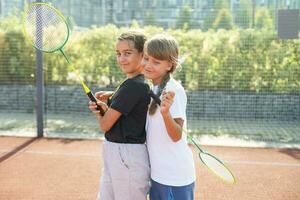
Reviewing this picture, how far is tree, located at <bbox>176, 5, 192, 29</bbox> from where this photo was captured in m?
8.59

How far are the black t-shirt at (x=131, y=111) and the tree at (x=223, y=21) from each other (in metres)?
6.12

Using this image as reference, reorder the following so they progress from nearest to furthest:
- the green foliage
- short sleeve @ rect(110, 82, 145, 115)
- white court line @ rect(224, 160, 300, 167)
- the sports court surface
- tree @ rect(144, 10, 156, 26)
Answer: short sleeve @ rect(110, 82, 145, 115)
the sports court surface
white court line @ rect(224, 160, 300, 167)
the green foliage
tree @ rect(144, 10, 156, 26)

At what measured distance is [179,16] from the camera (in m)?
9.19

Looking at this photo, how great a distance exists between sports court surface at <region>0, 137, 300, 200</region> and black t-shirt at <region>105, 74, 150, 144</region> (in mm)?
1831

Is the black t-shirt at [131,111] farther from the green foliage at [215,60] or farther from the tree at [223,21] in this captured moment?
the tree at [223,21]

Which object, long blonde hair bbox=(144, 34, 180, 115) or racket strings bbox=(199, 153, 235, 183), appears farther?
racket strings bbox=(199, 153, 235, 183)

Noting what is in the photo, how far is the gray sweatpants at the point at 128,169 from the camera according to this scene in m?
2.57

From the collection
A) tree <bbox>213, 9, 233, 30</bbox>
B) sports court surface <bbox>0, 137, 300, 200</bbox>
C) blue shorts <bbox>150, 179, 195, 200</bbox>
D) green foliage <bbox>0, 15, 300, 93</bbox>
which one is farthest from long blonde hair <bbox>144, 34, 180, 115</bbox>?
tree <bbox>213, 9, 233, 30</bbox>

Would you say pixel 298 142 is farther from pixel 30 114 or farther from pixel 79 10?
pixel 79 10

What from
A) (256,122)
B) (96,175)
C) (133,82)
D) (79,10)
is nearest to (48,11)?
(133,82)

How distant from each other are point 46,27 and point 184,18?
5.97 meters

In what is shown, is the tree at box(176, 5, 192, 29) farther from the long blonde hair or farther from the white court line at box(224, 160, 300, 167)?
the long blonde hair

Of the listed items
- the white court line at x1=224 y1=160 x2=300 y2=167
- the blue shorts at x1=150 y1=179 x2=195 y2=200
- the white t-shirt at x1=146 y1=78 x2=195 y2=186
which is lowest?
the white court line at x1=224 y1=160 x2=300 y2=167

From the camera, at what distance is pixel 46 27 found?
328 centimetres
